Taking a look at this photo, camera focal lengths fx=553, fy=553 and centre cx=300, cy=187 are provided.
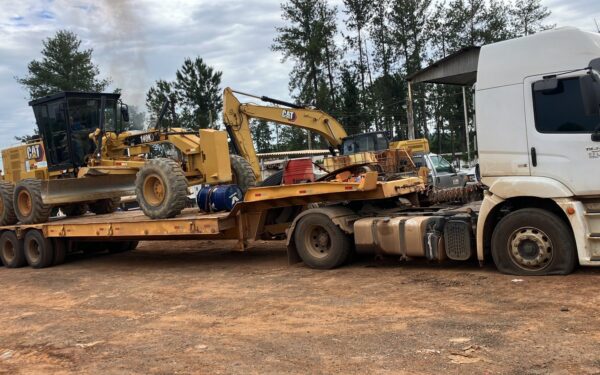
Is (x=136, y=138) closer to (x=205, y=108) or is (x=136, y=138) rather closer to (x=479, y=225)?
(x=479, y=225)

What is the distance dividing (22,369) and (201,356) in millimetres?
1747

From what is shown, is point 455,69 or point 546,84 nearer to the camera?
point 546,84

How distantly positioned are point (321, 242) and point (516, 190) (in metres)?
3.28

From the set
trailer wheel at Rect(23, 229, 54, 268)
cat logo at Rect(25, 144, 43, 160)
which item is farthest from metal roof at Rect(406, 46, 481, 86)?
cat logo at Rect(25, 144, 43, 160)

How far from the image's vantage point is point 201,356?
5.07 m

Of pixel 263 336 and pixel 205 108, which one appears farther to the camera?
pixel 205 108

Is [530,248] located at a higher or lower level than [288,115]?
lower

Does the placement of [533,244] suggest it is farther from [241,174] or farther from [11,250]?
[11,250]

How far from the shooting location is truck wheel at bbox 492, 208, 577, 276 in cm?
672

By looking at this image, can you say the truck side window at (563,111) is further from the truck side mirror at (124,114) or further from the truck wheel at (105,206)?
the truck wheel at (105,206)

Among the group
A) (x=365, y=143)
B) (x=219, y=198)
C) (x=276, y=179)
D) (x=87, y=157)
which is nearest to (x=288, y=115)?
(x=276, y=179)

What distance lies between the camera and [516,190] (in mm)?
6977

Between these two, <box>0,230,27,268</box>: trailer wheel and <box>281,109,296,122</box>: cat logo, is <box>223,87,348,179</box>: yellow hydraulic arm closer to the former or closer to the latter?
<box>281,109,296,122</box>: cat logo

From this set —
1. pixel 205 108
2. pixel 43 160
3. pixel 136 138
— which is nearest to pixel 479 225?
pixel 136 138
